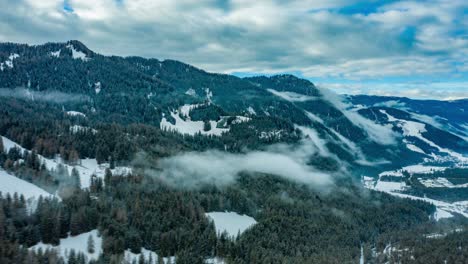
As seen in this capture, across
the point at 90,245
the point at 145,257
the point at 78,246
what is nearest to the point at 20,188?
the point at 78,246

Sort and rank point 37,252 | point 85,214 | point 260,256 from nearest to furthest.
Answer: point 37,252 < point 85,214 < point 260,256

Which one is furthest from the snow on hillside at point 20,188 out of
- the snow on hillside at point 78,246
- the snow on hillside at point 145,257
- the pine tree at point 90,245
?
the snow on hillside at point 145,257

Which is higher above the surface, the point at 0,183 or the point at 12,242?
the point at 0,183

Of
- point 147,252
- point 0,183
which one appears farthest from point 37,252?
point 0,183

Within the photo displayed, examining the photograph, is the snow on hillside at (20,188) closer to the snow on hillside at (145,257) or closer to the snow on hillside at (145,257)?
the snow on hillside at (145,257)

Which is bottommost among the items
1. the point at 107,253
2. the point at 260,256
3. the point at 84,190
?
the point at 260,256

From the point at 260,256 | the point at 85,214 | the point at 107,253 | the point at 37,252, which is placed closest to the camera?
the point at 37,252

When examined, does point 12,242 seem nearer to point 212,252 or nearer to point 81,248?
point 81,248
